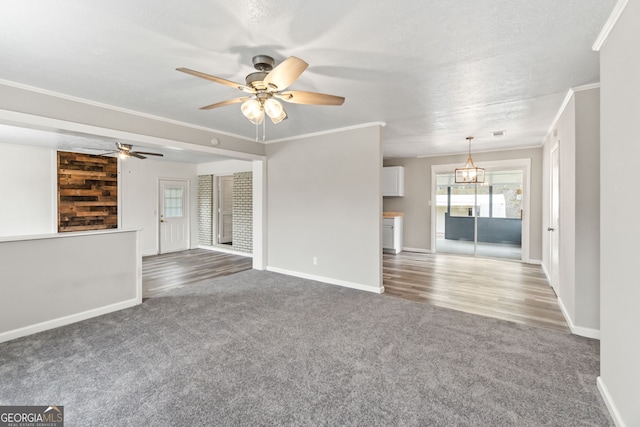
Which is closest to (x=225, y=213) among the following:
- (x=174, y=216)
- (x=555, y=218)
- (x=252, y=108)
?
(x=174, y=216)

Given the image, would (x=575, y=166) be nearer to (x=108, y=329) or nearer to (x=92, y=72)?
(x=92, y=72)

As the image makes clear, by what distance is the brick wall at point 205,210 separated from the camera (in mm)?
7793

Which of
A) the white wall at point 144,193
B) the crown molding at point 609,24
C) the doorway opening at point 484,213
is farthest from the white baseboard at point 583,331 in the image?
the white wall at point 144,193

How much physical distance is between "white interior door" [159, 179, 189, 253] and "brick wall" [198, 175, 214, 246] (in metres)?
0.34

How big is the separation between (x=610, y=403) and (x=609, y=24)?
237 cm

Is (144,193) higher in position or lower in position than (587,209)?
higher

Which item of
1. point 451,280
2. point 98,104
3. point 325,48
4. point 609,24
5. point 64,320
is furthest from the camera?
point 451,280

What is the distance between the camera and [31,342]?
8.65 ft

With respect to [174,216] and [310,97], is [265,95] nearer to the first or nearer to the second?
[310,97]

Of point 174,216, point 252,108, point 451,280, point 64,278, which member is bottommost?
point 451,280

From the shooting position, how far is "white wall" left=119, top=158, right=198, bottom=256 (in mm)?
6684

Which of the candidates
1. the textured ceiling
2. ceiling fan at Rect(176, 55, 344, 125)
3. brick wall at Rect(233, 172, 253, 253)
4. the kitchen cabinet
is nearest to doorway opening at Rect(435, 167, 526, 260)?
the kitchen cabinet

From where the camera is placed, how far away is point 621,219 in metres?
1.63

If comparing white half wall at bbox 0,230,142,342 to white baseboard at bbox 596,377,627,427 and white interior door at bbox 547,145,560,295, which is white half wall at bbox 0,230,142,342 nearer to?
white baseboard at bbox 596,377,627,427
